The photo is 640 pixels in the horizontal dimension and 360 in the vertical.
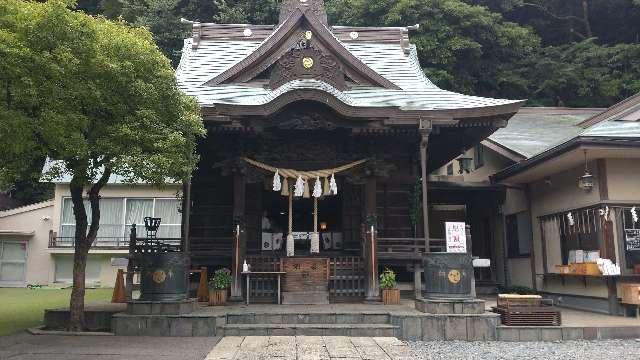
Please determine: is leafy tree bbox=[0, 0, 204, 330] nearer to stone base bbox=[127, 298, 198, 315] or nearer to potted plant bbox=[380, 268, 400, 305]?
stone base bbox=[127, 298, 198, 315]

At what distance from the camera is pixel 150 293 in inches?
391

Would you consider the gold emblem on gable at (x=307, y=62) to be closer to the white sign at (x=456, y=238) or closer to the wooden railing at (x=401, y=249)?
the wooden railing at (x=401, y=249)

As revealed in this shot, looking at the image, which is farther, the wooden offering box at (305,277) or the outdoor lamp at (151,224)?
the outdoor lamp at (151,224)

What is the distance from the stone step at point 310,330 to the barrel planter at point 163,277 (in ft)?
4.18

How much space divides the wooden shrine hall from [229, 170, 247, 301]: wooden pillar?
25mm

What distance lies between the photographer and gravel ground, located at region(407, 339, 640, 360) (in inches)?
306

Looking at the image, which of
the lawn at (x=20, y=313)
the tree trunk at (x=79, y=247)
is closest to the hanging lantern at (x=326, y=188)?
the tree trunk at (x=79, y=247)

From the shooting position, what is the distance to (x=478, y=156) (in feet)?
59.9

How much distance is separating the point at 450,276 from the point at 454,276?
0.08 m

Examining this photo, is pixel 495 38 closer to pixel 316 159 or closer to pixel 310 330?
pixel 316 159

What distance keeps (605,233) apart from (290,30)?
9.43m

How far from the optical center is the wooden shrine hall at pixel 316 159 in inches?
465

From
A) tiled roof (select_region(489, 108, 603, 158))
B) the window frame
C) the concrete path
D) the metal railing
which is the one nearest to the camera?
the concrete path

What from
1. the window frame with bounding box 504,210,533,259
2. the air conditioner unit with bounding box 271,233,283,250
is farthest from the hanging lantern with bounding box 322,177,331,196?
the window frame with bounding box 504,210,533,259
